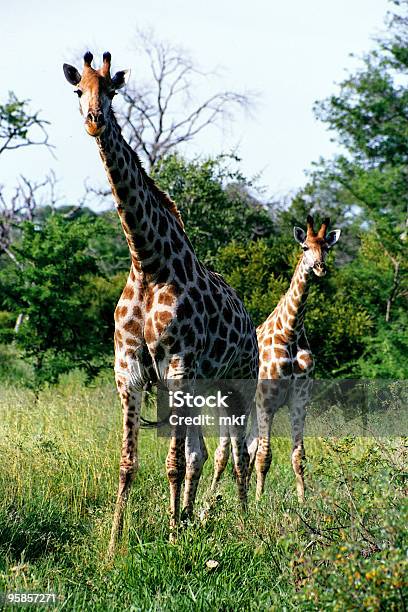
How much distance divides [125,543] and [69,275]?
697cm

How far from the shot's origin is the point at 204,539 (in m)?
5.31

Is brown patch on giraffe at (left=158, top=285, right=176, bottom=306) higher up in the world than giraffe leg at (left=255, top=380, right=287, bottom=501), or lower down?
higher up

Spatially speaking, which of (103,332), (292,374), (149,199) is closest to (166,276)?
(149,199)

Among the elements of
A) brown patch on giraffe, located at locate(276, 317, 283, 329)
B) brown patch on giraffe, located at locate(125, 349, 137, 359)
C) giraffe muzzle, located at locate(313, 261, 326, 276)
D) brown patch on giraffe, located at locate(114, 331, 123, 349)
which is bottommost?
brown patch on giraffe, located at locate(125, 349, 137, 359)

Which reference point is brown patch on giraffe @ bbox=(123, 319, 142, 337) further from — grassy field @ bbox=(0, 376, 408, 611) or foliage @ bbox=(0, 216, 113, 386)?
Answer: foliage @ bbox=(0, 216, 113, 386)

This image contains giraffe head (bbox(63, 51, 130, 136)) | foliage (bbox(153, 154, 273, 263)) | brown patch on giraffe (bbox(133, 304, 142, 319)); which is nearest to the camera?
giraffe head (bbox(63, 51, 130, 136))

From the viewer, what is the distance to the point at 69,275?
39.8 ft

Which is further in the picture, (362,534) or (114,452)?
(114,452)

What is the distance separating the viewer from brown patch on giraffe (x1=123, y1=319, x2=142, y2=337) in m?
6.00

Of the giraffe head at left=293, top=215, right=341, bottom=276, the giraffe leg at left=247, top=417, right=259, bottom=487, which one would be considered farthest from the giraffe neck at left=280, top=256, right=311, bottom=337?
the giraffe leg at left=247, top=417, right=259, bottom=487

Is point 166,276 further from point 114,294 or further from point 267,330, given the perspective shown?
point 114,294

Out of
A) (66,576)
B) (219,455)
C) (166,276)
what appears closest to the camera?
(66,576)

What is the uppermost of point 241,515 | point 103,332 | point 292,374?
point 103,332

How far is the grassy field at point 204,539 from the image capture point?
4094 millimetres
